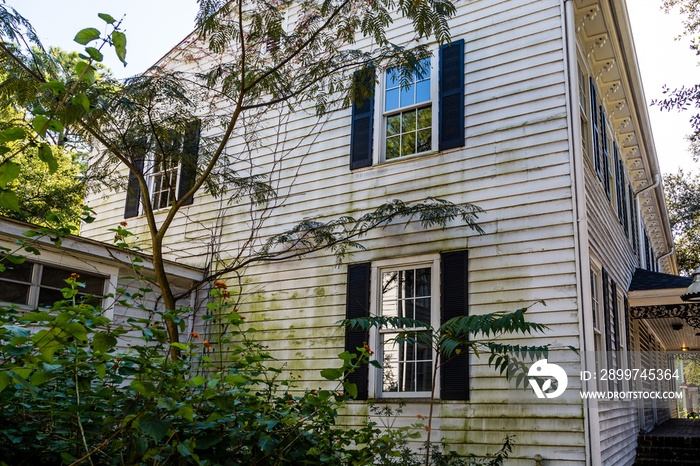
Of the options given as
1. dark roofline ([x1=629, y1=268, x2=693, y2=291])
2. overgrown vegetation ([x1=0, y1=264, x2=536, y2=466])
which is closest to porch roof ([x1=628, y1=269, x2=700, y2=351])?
dark roofline ([x1=629, y1=268, x2=693, y2=291])

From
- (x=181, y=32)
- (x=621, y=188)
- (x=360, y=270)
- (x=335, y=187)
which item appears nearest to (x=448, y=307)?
(x=360, y=270)

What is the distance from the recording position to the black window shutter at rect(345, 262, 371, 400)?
724 centimetres

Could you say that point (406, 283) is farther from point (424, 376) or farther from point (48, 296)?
point (48, 296)

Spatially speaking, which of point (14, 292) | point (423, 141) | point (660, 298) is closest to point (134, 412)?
point (14, 292)

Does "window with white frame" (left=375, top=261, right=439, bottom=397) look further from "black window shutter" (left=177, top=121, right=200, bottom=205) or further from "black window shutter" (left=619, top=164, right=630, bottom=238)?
"black window shutter" (left=619, top=164, right=630, bottom=238)

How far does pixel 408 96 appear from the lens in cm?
809

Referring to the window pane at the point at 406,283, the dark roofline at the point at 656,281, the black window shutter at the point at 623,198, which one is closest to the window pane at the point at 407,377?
the window pane at the point at 406,283

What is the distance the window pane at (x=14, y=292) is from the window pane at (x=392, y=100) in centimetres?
539

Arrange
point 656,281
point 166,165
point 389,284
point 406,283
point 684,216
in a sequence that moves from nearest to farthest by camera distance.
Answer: point 406,283, point 389,284, point 166,165, point 656,281, point 684,216

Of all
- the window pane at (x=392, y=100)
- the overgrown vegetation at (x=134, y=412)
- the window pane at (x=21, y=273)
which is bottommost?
the overgrown vegetation at (x=134, y=412)

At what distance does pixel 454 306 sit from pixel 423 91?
3.14 meters

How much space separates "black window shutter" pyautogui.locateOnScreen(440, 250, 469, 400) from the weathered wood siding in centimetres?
10

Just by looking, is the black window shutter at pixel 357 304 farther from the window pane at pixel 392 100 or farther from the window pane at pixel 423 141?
the window pane at pixel 392 100

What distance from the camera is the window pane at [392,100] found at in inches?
323
